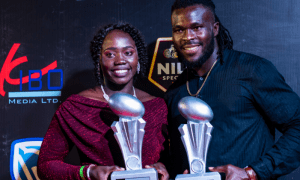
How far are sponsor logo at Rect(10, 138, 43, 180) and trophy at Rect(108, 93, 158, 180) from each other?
0.80 m

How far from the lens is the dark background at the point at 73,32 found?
4.79 ft

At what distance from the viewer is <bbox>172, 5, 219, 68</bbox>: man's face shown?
1.04 meters

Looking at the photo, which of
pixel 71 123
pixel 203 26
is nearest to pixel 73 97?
pixel 71 123

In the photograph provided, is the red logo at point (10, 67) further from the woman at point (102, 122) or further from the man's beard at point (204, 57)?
the man's beard at point (204, 57)

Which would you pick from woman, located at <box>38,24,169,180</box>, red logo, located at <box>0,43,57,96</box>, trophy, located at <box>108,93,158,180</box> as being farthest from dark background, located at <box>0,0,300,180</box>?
trophy, located at <box>108,93,158,180</box>

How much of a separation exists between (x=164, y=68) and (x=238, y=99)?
552 millimetres

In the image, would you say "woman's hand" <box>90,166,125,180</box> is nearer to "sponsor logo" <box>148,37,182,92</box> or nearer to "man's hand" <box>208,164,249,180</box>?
"man's hand" <box>208,164,249,180</box>

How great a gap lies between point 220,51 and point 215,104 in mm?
217

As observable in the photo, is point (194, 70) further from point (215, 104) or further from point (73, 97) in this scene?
point (73, 97)

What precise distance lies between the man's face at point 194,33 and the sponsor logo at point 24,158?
37.9 inches

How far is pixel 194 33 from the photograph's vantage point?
3.43 ft

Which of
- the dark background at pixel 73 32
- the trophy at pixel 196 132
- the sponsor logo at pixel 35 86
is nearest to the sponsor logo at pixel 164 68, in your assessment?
the dark background at pixel 73 32

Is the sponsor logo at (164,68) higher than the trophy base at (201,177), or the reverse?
the sponsor logo at (164,68)

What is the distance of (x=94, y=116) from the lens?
1.11 m
